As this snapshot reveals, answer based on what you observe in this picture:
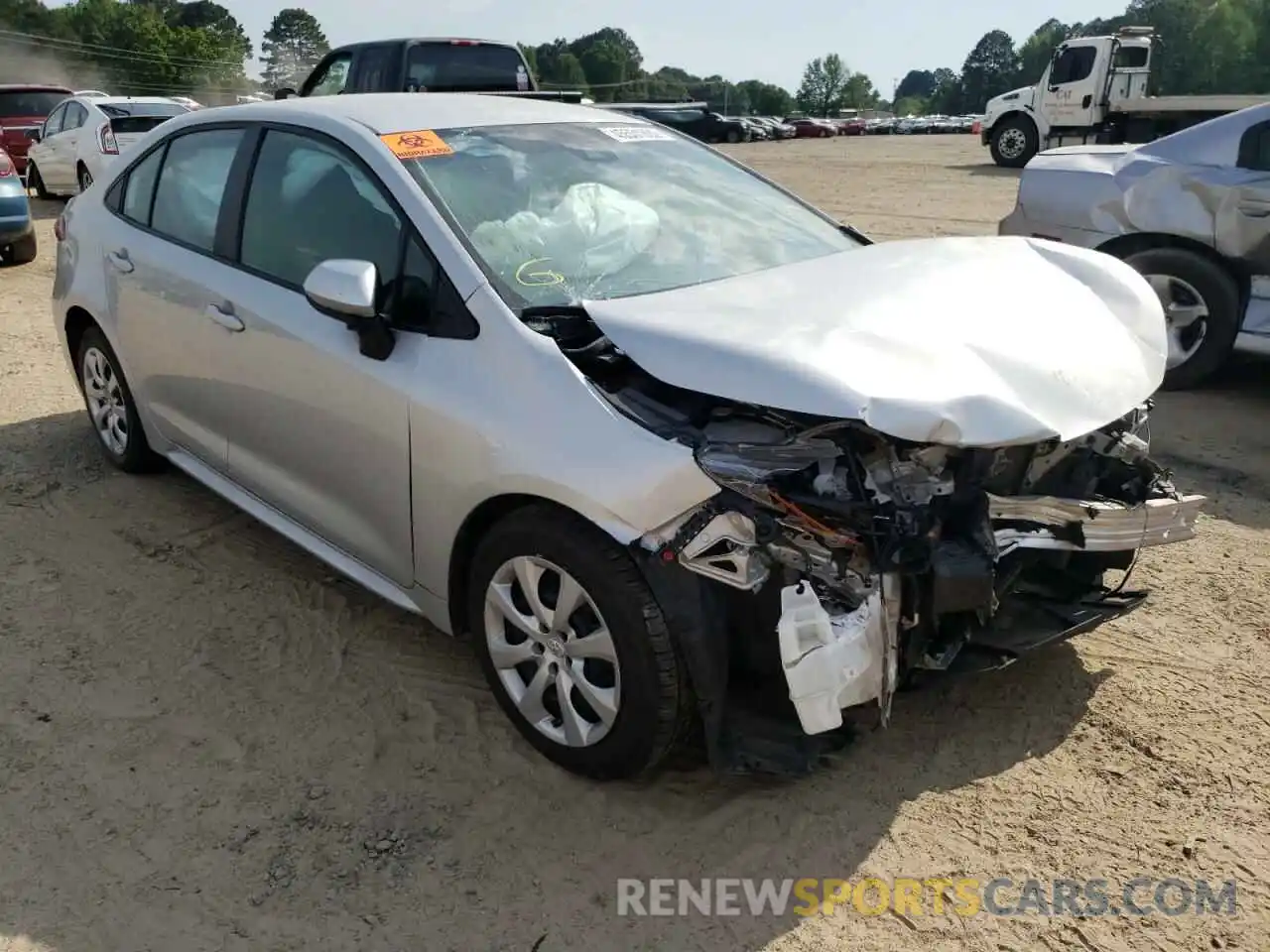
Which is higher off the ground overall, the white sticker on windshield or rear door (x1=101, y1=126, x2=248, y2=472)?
the white sticker on windshield

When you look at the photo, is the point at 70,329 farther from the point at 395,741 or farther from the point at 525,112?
the point at 395,741

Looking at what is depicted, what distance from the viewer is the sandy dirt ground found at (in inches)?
98.7

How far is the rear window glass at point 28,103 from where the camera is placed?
1658 centimetres

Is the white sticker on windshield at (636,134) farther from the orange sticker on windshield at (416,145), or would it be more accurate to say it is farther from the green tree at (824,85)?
the green tree at (824,85)

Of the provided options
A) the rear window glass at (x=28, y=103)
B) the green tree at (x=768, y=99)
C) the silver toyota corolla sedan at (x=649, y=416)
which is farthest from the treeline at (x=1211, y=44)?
the silver toyota corolla sedan at (x=649, y=416)

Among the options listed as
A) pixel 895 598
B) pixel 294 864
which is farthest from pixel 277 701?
pixel 895 598

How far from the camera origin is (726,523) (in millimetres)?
2535

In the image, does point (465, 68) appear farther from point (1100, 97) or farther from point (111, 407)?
point (1100, 97)

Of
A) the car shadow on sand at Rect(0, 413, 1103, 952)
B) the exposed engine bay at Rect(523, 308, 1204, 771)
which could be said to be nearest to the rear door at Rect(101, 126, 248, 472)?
the car shadow on sand at Rect(0, 413, 1103, 952)

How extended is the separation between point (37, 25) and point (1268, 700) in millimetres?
79729

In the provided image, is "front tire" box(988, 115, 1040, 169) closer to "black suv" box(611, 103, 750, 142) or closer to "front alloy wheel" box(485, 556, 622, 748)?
"black suv" box(611, 103, 750, 142)

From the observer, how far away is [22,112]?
1661cm

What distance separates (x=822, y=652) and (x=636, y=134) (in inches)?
92.9

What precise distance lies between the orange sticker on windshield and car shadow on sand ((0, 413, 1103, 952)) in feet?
5.28
